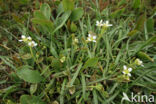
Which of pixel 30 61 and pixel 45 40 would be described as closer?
pixel 30 61

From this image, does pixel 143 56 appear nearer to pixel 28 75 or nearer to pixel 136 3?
pixel 136 3

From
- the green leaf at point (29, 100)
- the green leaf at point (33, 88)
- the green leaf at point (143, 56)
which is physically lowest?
the green leaf at point (29, 100)

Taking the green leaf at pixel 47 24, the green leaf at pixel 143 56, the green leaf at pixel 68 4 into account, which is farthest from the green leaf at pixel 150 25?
the green leaf at pixel 47 24

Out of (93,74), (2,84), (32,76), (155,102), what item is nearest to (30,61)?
(32,76)

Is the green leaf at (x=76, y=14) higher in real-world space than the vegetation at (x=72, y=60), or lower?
higher

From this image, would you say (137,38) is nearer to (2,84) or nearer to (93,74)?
(93,74)

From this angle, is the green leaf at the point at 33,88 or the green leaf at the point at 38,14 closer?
the green leaf at the point at 33,88

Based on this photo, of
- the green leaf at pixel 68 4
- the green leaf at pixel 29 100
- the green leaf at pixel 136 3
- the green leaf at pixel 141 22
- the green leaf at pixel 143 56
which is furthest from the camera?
the green leaf at pixel 136 3

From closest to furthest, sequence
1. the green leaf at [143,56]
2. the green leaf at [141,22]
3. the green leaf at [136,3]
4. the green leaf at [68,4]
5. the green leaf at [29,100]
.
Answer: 1. the green leaf at [29,100]
2. the green leaf at [143,56]
3. the green leaf at [68,4]
4. the green leaf at [141,22]
5. the green leaf at [136,3]

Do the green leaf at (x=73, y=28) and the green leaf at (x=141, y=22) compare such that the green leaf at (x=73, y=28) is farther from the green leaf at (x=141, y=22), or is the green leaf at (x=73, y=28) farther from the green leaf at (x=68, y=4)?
the green leaf at (x=141, y=22)
